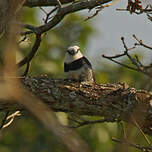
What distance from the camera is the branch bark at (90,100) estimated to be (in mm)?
3207

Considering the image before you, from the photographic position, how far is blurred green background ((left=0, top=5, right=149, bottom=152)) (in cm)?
770

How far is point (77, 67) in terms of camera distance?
4.59m

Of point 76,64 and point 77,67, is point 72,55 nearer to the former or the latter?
point 76,64

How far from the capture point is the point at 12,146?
29.1 ft

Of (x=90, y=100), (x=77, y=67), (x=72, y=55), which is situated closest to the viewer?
(x=90, y=100)

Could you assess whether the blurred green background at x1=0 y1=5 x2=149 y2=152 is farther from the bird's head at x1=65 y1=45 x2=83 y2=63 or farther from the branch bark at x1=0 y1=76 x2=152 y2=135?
the branch bark at x1=0 y1=76 x2=152 y2=135

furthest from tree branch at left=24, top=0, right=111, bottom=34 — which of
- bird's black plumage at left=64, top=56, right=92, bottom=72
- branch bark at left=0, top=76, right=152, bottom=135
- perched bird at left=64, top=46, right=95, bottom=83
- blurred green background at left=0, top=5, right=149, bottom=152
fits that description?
blurred green background at left=0, top=5, right=149, bottom=152

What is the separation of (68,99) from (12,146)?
5964 millimetres

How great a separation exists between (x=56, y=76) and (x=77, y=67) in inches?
148

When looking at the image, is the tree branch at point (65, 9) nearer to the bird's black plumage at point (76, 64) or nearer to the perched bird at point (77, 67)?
the perched bird at point (77, 67)

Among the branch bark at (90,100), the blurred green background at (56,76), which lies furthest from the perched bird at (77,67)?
the blurred green background at (56,76)

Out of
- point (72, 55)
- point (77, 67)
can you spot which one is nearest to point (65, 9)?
point (77, 67)

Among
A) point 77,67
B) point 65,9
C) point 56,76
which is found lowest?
point 56,76

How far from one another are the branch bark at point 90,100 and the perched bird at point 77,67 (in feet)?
3.05
